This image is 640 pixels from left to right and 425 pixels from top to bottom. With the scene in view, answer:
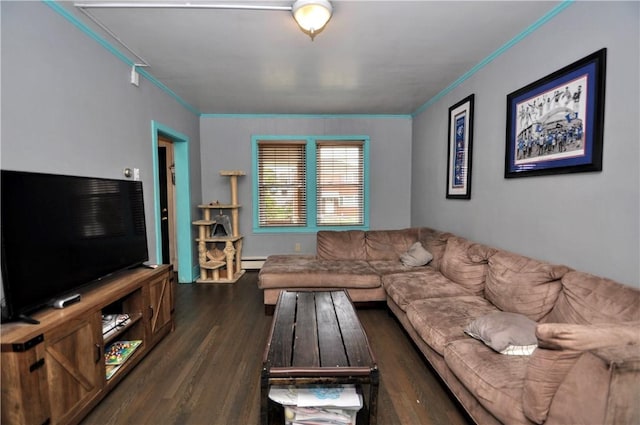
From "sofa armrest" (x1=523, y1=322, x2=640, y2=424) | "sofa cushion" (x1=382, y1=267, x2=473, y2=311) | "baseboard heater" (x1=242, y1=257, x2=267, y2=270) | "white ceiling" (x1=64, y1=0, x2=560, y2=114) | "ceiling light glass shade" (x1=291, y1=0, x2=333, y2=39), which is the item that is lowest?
"baseboard heater" (x1=242, y1=257, x2=267, y2=270)

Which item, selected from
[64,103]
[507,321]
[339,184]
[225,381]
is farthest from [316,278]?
[64,103]

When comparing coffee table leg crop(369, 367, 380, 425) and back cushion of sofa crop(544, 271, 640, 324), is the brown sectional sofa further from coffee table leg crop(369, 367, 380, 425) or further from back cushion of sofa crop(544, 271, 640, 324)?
coffee table leg crop(369, 367, 380, 425)

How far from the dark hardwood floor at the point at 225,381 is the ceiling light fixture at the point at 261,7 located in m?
2.55

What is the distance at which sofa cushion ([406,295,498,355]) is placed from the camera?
1.94 m

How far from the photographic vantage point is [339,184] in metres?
5.11

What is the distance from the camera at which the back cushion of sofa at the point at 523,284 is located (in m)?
1.93

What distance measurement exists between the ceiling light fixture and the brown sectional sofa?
2129mm

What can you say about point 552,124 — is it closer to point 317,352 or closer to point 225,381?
point 317,352

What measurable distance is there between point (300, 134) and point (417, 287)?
3.22m

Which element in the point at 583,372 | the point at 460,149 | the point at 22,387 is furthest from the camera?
the point at 460,149

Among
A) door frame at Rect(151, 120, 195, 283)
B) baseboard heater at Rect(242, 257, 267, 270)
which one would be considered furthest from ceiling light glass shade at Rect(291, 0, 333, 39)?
baseboard heater at Rect(242, 257, 267, 270)

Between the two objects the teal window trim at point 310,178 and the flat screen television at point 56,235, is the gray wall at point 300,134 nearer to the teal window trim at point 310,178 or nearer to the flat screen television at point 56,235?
the teal window trim at point 310,178

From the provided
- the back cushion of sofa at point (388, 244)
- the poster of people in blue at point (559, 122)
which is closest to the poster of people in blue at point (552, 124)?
the poster of people in blue at point (559, 122)

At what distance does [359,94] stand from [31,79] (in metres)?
3.21
